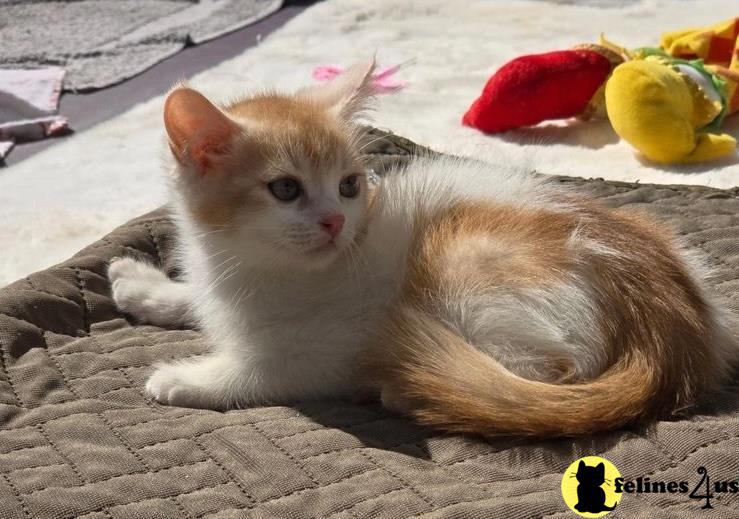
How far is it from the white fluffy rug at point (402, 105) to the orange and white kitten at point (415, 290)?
375mm

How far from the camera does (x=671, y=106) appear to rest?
183cm

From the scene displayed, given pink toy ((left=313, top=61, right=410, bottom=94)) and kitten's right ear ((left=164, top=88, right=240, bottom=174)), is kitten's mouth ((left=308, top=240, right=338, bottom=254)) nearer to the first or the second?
kitten's right ear ((left=164, top=88, right=240, bottom=174))

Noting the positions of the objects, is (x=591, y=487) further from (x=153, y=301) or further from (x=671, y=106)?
(x=671, y=106)

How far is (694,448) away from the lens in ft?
3.02

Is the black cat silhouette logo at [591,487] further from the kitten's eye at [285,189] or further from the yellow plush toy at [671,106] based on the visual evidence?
the yellow plush toy at [671,106]

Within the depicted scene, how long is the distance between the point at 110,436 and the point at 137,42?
2.13 metres

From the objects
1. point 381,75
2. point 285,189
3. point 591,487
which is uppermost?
point 285,189

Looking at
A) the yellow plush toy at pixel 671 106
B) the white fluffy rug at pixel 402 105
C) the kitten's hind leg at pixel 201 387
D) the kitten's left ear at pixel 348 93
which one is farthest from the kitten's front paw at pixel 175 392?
the yellow plush toy at pixel 671 106

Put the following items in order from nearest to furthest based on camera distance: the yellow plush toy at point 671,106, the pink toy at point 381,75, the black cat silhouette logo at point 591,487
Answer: the black cat silhouette logo at point 591,487 < the yellow plush toy at point 671,106 < the pink toy at point 381,75

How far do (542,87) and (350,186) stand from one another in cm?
105

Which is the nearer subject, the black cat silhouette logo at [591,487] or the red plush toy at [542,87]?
the black cat silhouette logo at [591,487]

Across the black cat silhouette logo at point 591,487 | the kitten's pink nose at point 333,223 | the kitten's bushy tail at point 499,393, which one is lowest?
the black cat silhouette logo at point 591,487

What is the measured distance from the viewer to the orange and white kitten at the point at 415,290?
1.00 m

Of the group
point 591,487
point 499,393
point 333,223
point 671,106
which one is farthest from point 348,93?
point 671,106
